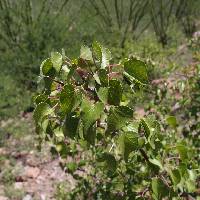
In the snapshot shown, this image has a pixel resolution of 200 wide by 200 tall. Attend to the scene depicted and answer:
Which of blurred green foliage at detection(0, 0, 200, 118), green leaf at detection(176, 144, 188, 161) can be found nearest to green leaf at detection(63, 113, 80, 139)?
green leaf at detection(176, 144, 188, 161)

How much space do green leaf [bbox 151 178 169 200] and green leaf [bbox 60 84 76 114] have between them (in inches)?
22.9

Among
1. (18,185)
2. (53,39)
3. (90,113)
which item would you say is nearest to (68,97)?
(90,113)

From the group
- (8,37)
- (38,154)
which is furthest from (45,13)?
(38,154)

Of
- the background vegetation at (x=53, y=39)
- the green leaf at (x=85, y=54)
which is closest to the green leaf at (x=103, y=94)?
the green leaf at (x=85, y=54)

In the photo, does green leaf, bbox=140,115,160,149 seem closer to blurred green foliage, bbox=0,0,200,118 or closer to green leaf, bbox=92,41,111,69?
green leaf, bbox=92,41,111,69

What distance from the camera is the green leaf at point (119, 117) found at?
5.11 feet

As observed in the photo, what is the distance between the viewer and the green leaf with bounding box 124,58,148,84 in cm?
159

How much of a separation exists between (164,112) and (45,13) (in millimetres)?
6068

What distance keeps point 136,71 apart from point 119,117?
0.55ft

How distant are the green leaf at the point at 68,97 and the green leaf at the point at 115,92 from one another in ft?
0.40

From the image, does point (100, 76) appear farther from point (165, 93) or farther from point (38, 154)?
point (38, 154)

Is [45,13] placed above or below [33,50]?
above

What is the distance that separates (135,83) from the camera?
1.70 m

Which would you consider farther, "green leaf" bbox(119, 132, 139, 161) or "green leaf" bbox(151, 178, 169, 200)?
"green leaf" bbox(151, 178, 169, 200)
